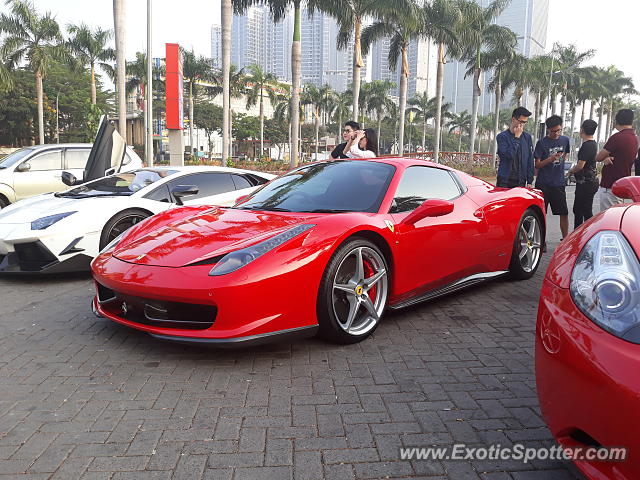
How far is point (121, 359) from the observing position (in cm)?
315

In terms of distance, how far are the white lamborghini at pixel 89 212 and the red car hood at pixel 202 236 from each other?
168cm

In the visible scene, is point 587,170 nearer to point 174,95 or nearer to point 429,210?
point 429,210

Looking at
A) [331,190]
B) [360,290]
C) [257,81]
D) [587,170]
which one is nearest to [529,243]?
[587,170]

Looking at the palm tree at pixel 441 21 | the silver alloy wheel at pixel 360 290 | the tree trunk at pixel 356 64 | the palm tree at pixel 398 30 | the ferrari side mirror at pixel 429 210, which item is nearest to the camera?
the silver alloy wheel at pixel 360 290

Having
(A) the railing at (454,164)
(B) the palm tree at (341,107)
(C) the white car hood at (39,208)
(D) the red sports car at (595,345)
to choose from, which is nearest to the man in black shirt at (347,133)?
(C) the white car hood at (39,208)

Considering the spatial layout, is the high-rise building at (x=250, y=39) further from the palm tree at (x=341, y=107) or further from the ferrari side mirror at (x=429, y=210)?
the ferrari side mirror at (x=429, y=210)

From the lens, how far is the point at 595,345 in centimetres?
158

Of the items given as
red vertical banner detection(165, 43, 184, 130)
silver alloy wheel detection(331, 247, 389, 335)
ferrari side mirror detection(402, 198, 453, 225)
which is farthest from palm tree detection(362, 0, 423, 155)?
silver alloy wheel detection(331, 247, 389, 335)

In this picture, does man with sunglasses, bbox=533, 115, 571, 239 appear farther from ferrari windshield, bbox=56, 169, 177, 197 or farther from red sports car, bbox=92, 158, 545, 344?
ferrari windshield, bbox=56, 169, 177, 197

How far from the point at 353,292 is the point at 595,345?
194cm

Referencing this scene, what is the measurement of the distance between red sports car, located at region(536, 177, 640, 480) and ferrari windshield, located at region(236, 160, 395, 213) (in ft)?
6.25

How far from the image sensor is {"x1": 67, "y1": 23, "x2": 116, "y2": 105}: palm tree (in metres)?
39.2

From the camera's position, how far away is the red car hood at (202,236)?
10.3ft

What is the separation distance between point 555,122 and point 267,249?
16.8 ft
